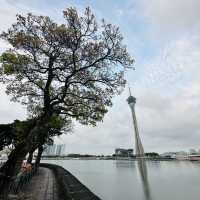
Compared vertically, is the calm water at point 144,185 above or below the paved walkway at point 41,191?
above

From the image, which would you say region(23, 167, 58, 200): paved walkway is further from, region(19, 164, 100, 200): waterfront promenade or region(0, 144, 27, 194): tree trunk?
region(0, 144, 27, 194): tree trunk

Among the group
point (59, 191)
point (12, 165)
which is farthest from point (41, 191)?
point (12, 165)

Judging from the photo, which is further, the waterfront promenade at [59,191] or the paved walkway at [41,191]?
the paved walkway at [41,191]

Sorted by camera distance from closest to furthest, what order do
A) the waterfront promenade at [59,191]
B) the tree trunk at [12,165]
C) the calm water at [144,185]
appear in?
the tree trunk at [12,165] → the waterfront promenade at [59,191] → the calm water at [144,185]

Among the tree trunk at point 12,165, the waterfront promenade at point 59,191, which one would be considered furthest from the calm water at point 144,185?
the tree trunk at point 12,165

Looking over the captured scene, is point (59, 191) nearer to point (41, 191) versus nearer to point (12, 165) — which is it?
point (41, 191)

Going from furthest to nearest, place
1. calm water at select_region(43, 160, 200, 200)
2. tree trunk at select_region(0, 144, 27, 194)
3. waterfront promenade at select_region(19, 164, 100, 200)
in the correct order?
calm water at select_region(43, 160, 200, 200) < waterfront promenade at select_region(19, 164, 100, 200) < tree trunk at select_region(0, 144, 27, 194)

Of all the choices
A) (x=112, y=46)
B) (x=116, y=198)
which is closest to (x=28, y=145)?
(x=112, y=46)

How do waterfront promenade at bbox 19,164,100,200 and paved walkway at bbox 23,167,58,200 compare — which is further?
paved walkway at bbox 23,167,58,200

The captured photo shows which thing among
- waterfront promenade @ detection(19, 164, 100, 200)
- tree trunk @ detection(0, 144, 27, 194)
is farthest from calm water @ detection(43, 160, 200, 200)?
tree trunk @ detection(0, 144, 27, 194)

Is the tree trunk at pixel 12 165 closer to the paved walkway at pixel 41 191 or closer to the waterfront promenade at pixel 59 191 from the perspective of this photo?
the waterfront promenade at pixel 59 191

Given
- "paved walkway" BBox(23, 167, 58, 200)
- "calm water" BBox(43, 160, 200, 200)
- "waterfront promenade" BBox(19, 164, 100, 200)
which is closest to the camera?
"waterfront promenade" BBox(19, 164, 100, 200)

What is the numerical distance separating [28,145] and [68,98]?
15.6 ft

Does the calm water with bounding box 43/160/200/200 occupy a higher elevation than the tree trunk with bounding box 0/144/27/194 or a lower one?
higher
